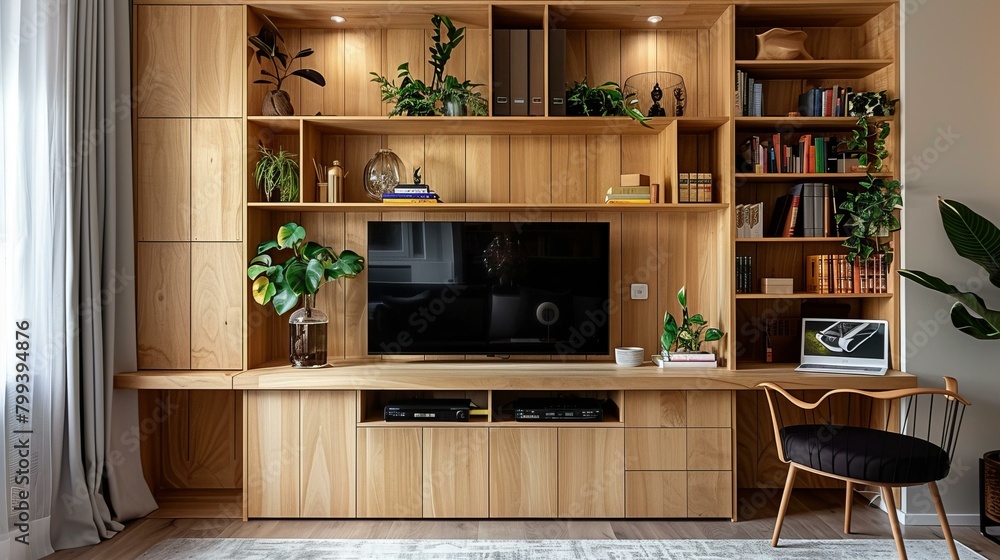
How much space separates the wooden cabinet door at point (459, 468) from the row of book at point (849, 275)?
1.84 meters

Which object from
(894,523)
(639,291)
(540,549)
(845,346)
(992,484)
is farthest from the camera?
(639,291)

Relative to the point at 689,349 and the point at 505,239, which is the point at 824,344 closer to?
the point at 689,349

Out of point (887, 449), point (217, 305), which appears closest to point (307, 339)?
point (217, 305)

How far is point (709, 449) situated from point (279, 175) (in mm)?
2448

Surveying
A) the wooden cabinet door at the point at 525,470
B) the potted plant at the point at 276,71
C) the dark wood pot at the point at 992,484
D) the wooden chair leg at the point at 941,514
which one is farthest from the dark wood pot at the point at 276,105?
the dark wood pot at the point at 992,484

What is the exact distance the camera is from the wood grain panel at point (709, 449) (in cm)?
296

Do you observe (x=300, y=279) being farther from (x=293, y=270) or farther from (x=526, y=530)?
(x=526, y=530)

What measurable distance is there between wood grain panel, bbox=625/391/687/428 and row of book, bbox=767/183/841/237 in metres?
1.03

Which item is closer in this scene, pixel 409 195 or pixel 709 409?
pixel 709 409

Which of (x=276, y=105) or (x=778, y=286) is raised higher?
(x=276, y=105)

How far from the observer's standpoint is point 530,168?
3.41 meters

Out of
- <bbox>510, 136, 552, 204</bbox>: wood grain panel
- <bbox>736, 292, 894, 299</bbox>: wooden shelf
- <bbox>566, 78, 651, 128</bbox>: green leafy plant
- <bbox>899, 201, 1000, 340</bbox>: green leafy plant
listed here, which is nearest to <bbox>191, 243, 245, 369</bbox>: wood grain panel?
<bbox>510, 136, 552, 204</bbox>: wood grain panel

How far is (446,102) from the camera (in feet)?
10.3

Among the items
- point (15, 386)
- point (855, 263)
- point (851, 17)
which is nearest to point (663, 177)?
point (855, 263)
